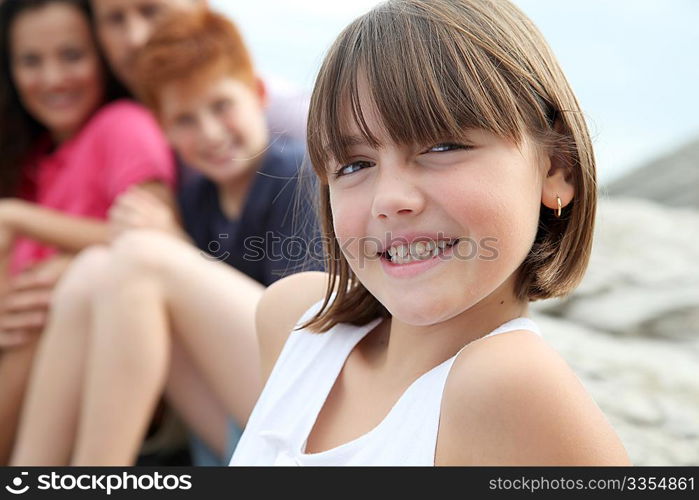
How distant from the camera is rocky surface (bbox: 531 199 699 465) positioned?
6.58ft

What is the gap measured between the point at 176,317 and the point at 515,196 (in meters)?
1.25

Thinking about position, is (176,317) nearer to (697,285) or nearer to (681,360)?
(681,360)

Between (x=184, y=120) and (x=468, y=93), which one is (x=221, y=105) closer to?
(x=184, y=120)

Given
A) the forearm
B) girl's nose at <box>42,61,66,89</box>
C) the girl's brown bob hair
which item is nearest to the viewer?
the girl's brown bob hair

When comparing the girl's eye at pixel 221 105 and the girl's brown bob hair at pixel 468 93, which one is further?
the girl's eye at pixel 221 105

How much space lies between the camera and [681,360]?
2289 mm

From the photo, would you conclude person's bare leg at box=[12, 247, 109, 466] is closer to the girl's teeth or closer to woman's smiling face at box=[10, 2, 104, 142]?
woman's smiling face at box=[10, 2, 104, 142]

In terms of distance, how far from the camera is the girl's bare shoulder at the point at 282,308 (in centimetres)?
155

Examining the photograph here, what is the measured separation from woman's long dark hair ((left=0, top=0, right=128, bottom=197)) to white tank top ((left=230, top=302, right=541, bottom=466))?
187 cm

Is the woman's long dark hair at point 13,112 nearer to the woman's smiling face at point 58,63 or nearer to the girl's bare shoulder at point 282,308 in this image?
the woman's smiling face at point 58,63

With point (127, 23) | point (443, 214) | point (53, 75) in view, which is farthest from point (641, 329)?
point (53, 75)

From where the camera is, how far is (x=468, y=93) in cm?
115

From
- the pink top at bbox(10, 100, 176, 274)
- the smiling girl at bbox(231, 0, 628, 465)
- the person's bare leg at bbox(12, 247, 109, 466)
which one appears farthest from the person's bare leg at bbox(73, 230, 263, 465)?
the smiling girl at bbox(231, 0, 628, 465)

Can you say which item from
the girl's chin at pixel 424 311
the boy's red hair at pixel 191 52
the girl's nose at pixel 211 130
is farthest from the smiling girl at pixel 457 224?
the boy's red hair at pixel 191 52
